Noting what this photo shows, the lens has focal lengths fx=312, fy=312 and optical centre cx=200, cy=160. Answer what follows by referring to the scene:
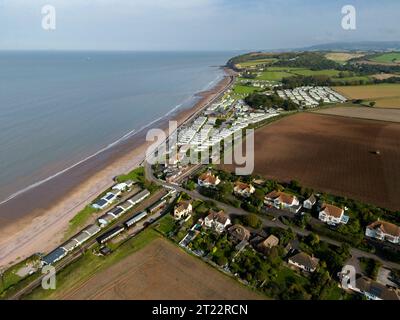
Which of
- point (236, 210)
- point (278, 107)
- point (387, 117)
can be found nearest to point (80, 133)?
point (236, 210)

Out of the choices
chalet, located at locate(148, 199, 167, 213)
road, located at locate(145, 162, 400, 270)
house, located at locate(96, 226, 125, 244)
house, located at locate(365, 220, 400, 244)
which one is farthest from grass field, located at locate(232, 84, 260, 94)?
house, located at locate(96, 226, 125, 244)

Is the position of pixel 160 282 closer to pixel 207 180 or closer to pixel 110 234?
pixel 110 234

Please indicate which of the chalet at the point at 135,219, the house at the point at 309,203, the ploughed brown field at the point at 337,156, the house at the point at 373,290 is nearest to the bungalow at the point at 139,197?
the chalet at the point at 135,219

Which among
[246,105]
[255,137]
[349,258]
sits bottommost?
[349,258]

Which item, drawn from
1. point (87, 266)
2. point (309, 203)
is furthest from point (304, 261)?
point (87, 266)

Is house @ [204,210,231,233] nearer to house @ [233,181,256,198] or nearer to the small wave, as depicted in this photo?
house @ [233,181,256,198]
